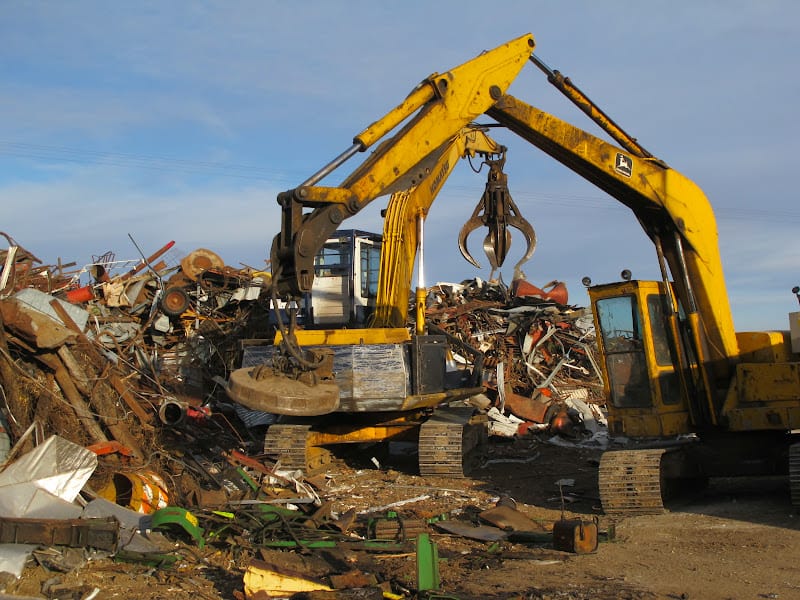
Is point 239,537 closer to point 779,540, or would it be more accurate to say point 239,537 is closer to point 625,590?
point 625,590

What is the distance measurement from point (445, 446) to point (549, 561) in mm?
4182

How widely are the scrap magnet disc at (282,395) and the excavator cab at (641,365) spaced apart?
369cm

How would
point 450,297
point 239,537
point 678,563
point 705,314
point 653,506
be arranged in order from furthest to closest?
point 450,297
point 705,314
point 653,506
point 239,537
point 678,563

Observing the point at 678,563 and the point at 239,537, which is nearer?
the point at 678,563

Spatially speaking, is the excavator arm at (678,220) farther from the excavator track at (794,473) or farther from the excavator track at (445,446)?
the excavator track at (445,446)

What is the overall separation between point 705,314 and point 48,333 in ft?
21.5

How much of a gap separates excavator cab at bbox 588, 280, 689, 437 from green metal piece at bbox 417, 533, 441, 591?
12.7 ft

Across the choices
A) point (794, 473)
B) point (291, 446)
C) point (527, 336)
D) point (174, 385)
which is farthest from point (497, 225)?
point (527, 336)

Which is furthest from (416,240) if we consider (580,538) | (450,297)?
(450,297)

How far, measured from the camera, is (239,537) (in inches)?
285

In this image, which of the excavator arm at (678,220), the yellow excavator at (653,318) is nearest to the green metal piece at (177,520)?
the yellow excavator at (653,318)

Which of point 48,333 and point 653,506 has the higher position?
point 48,333

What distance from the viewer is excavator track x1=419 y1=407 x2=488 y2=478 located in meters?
10.9

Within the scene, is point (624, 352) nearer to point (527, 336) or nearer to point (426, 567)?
point (426, 567)
